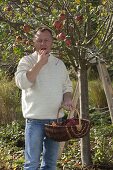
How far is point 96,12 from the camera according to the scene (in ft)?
15.4

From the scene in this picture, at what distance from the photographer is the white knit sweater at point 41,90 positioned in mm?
3754

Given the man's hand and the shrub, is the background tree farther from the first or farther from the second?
the shrub

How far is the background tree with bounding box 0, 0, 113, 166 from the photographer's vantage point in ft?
15.0

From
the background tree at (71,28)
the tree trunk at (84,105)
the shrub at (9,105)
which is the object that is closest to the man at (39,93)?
the background tree at (71,28)

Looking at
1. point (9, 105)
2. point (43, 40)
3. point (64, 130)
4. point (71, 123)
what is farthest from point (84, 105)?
point (9, 105)

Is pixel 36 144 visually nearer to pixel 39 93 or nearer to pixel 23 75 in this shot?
pixel 39 93

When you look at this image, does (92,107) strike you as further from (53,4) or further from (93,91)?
(53,4)

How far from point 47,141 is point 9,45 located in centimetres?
151

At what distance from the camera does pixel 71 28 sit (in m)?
4.85

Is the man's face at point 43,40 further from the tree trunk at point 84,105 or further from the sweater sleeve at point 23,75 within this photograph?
the tree trunk at point 84,105

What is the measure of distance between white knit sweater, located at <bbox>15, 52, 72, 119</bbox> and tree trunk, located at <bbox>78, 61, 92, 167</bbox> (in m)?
1.29

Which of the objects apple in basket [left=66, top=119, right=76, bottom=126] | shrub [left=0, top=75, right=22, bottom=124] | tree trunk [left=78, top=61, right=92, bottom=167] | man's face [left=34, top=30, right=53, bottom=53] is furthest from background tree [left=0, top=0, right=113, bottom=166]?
shrub [left=0, top=75, right=22, bottom=124]

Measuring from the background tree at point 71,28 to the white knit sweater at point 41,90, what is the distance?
0.63m

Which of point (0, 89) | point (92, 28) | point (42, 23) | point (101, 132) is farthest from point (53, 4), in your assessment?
point (0, 89)
